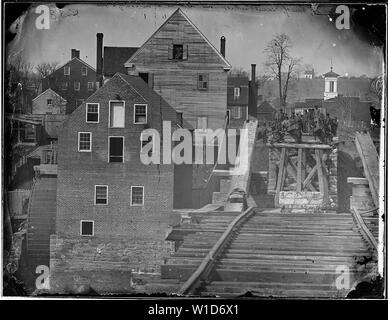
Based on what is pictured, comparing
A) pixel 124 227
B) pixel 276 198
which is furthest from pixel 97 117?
pixel 276 198

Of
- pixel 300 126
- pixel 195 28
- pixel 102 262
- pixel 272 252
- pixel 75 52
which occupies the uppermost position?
pixel 195 28

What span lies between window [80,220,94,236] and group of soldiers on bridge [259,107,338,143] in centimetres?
168

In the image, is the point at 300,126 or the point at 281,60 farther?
the point at 300,126

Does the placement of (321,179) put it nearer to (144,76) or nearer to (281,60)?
(281,60)

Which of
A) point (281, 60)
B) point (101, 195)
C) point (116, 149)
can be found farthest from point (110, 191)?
point (281, 60)

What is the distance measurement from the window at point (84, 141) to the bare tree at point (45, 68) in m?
0.59

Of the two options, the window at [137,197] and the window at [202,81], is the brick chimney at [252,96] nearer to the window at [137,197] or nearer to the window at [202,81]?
the window at [202,81]

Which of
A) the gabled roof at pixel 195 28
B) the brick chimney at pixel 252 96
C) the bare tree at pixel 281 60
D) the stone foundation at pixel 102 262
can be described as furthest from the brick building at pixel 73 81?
the bare tree at pixel 281 60

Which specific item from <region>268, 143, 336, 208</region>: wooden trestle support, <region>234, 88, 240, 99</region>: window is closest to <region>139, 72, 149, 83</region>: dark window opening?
<region>234, 88, 240, 99</region>: window

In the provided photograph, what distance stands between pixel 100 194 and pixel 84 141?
487mm

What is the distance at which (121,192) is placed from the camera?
6473mm

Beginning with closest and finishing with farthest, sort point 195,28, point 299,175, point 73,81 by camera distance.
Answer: point 195,28 → point 73,81 → point 299,175

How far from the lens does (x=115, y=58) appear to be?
253 inches

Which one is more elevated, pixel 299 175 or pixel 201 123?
pixel 201 123
